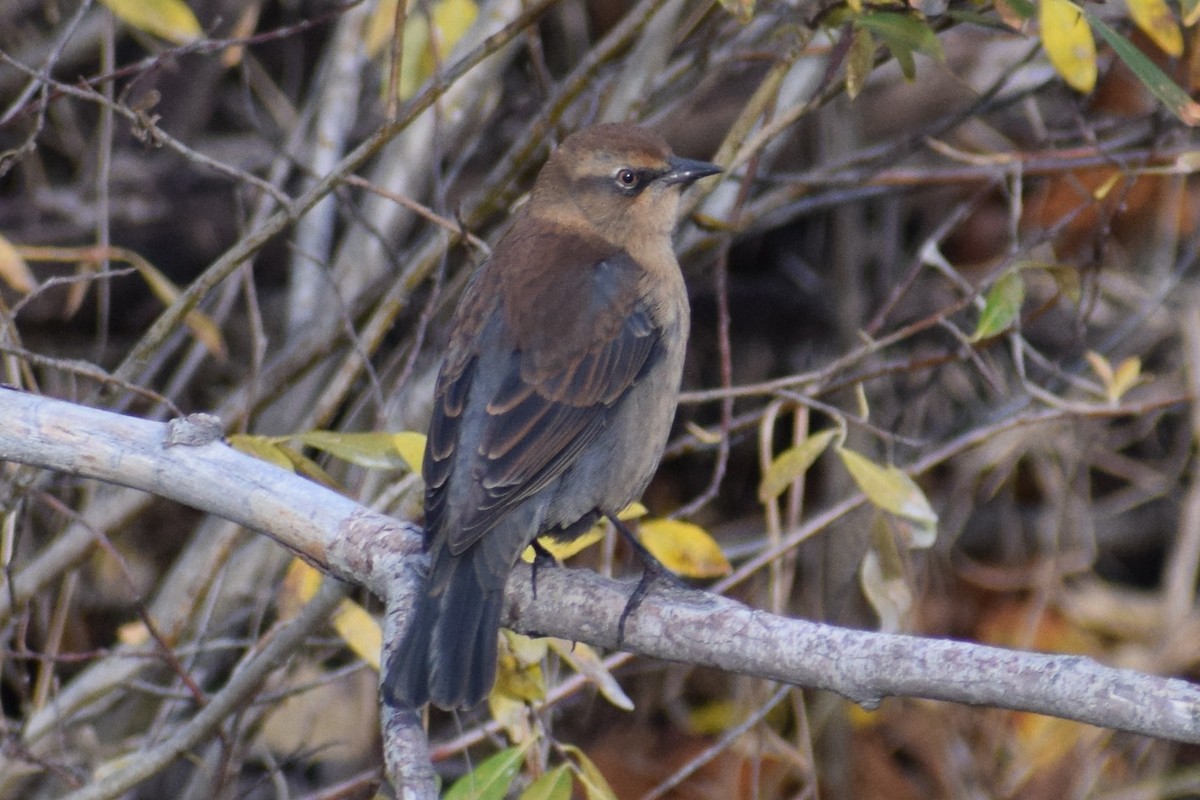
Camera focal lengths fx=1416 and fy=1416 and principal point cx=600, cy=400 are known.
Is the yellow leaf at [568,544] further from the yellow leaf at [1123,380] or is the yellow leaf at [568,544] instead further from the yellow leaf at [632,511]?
the yellow leaf at [1123,380]

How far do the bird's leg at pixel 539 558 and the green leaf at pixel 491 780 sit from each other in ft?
1.20

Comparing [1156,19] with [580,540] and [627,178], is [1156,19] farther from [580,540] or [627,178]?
[580,540]

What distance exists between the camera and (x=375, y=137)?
3586 millimetres

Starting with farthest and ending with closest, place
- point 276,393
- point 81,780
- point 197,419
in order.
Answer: point 276,393 < point 81,780 < point 197,419

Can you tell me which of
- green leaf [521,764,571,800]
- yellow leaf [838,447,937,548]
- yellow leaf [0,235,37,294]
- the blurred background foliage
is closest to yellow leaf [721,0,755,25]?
the blurred background foliage

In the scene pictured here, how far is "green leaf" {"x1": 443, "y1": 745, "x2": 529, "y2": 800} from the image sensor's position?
10.1 ft

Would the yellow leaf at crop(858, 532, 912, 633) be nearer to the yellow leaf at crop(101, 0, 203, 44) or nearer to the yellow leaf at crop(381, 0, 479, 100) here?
the yellow leaf at crop(381, 0, 479, 100)

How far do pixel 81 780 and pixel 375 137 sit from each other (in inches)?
80.0

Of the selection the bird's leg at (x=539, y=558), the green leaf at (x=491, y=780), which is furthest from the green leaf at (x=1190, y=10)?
the green leaf at (x=491, y=780)

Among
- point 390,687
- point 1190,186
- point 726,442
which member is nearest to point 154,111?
point 726,442

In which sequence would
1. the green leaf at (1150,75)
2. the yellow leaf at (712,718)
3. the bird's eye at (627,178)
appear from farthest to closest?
the yellow leaf at (712,718) < the bird's eye at (627,178) < the green leaf at (1150,75)

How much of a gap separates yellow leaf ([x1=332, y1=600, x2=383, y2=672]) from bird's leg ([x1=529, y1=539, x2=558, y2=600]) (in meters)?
0.45

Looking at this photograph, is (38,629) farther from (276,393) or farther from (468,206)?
(468,206)

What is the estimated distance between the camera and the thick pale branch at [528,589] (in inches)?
96.5
